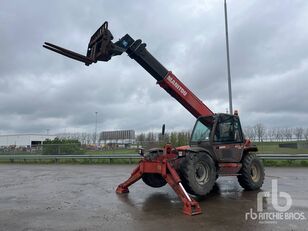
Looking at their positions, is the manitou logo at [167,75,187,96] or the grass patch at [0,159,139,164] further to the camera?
the grass patch at [0,159,139,164]

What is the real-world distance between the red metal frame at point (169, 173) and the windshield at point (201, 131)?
1.74 meters

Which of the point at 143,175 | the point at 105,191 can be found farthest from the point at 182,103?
the point at 105,191

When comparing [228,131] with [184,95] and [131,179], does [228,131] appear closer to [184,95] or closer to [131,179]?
[184,95]

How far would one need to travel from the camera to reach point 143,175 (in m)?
10.0

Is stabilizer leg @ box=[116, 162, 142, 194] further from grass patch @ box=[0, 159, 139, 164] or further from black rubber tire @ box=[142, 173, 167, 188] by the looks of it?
grass patch @ box=[0, 159, 139, 164]

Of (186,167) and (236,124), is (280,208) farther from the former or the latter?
(236,124)

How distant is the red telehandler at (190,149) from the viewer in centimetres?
884

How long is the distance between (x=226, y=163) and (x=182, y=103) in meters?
2.59

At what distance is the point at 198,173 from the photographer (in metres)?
9.13

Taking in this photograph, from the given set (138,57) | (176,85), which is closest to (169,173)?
(176,85)

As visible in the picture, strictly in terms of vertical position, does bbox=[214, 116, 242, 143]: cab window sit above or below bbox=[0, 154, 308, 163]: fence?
above

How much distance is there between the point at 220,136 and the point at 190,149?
163cm

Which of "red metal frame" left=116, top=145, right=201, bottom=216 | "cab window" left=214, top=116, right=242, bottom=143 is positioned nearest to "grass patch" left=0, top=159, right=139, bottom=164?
"cab window" left=214, top=116, right=242, bottom=143

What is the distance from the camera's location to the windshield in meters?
10.5
